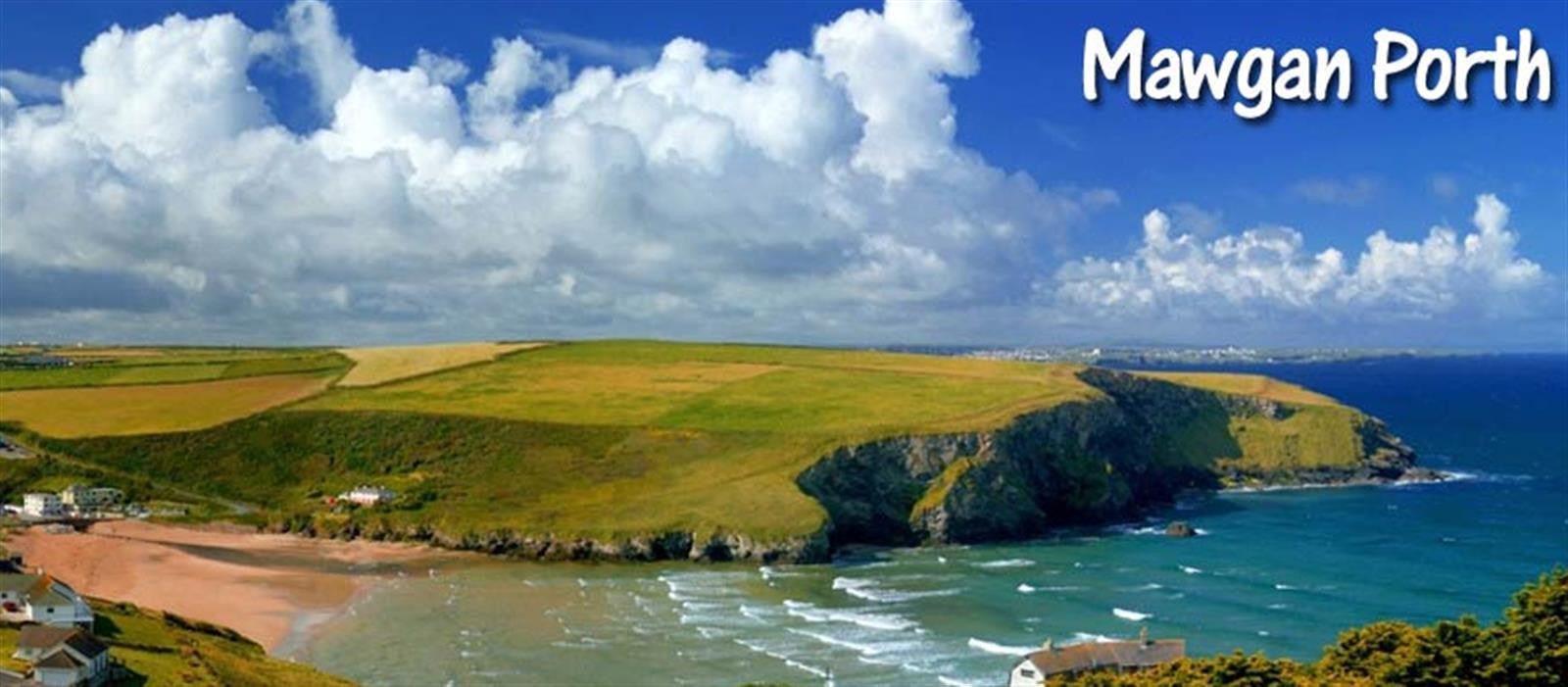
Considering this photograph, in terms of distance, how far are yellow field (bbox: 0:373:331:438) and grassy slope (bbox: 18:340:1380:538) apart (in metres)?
4.80

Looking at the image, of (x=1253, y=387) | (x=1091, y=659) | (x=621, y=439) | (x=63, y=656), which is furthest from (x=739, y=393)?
(x=63, y=656)

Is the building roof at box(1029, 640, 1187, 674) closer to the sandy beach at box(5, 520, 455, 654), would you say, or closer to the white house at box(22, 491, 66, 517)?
the sandy beach at box(5, 520, 455, 654)

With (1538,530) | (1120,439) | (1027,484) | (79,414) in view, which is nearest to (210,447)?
(79,414)

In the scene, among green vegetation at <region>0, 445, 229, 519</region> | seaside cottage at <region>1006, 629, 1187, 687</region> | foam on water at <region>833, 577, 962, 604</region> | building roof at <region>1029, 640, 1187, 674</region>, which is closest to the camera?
seaside cottage at <region>1006, 629, 1187, 687</region>

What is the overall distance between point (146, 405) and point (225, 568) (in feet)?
192

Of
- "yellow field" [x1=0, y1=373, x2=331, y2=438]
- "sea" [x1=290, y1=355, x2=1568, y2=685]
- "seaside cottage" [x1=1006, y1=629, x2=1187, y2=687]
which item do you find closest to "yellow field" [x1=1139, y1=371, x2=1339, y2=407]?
"sea" [x1=290, y1=355, x2=1568, y2=685]

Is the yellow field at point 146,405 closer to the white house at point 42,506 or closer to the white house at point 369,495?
the white house at point 42,506

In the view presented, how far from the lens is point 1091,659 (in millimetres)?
58281

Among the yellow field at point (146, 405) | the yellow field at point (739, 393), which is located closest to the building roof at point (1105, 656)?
the yellow field at point (739, 393)

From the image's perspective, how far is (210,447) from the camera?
132875 mm

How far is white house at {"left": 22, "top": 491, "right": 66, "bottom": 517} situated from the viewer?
115 metres

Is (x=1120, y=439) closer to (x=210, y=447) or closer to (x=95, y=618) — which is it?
(x=210, y=447)

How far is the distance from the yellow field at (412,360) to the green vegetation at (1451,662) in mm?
131235

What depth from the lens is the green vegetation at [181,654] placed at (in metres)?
→ 53.2
